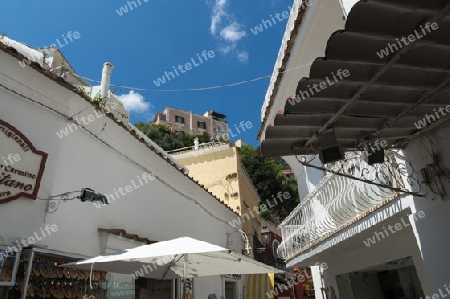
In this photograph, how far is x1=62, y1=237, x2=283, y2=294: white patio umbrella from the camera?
4.79 metres

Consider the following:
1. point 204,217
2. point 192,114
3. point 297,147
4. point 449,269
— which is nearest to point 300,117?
point 297,147

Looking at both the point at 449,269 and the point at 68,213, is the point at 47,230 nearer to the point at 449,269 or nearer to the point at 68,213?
the point at 68,213

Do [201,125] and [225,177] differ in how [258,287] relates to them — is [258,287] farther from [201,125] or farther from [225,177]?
[201,125]

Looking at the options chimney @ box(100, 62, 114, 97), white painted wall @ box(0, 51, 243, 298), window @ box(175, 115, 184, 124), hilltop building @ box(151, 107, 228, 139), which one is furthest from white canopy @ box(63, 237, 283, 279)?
window @ box(175, 115, 184, 124)

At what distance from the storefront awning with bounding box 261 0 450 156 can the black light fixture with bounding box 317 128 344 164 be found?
0.30 feet

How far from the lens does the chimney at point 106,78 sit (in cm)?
924

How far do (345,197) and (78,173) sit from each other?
5096mm

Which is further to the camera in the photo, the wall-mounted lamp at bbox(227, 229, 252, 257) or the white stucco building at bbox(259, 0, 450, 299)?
the wall-mounted lamp at bbox(227, 229, 252, 257)

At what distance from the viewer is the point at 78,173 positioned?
6.11 metres

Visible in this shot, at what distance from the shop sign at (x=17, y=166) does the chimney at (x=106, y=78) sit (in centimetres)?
411

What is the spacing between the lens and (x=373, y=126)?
14.3 ft

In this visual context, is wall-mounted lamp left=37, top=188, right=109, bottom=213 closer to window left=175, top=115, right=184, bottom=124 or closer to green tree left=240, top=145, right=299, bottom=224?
green tree left=240, top=145, right=299, bottom=224

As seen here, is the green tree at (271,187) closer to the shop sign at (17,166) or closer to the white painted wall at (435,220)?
the white painted wall at (435,220)

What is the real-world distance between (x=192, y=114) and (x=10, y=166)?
71103 millimetres
